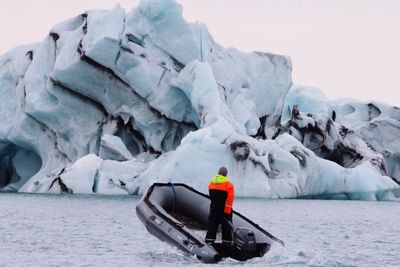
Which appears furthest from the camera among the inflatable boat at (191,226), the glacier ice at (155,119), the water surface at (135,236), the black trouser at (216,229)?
the glacier ice at (155,119)

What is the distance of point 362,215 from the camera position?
2698 centimetres

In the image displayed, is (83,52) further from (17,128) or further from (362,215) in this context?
(362,215)

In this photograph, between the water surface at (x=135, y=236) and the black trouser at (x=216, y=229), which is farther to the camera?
the water surface at (x=135, y=236)

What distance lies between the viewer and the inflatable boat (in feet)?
34.9

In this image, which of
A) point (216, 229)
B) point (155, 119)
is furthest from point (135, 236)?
point (155, 119)

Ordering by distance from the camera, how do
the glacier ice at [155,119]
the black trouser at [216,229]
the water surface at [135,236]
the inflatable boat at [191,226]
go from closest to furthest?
the inflatable boat at [191,226]
the black trouser at [216,229]
the water surface at [135,236]
the glacier ice at [155,119]

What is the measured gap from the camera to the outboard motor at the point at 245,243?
34.9 feet

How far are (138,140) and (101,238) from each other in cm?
1858

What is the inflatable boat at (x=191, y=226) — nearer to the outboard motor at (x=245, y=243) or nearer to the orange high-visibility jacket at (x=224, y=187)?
the outboard motor at (x=245, y=243)

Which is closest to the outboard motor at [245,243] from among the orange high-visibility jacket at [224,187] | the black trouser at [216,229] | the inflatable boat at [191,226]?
the inflatable boat at [191,226]

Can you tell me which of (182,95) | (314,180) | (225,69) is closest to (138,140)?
(182,95)

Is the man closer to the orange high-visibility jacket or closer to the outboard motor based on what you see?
the orange high-visibility jacket

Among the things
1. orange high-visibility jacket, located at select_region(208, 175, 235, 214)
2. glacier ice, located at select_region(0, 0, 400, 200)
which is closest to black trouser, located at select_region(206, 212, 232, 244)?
orange high-visibility jacket, located at select_region(208, 175, 235, 214)

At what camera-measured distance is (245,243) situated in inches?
419
